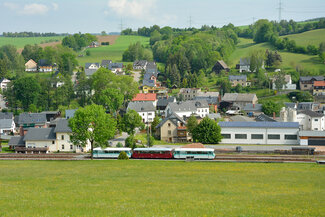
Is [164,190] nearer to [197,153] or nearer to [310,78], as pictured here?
[197,153]

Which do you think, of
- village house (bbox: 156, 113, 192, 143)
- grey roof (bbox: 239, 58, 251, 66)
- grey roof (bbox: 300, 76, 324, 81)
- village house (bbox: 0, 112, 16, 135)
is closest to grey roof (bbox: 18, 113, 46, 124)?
village house (bbox: 0, 112, 16, 135)

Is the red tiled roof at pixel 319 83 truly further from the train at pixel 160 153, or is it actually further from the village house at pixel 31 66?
the village house at pixel 31 66

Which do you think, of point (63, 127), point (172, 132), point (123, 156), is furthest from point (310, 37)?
point (123, 156)

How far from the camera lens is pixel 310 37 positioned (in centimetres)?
Answer: 17088

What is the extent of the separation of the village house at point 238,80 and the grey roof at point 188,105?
30645mm

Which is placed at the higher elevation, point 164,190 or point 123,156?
point 164,190

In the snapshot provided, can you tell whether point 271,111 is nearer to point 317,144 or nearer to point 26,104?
point 317,144

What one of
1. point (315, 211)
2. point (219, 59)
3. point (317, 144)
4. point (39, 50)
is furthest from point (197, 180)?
point (39, 50)

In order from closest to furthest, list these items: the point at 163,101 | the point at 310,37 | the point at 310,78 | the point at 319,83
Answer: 1. the point at 163,101
2. the point at 319,83
3. the point at 310,78
4. the point at 310,37

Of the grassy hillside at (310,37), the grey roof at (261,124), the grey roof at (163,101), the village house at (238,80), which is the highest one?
the grassy hillside at (310,37)

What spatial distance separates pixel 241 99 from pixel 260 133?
40.6 m

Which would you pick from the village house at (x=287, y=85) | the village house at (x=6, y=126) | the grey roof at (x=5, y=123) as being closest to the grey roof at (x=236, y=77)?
the village house at (x=287, y=85)

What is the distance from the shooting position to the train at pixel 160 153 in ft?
157

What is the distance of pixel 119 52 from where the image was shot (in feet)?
648
